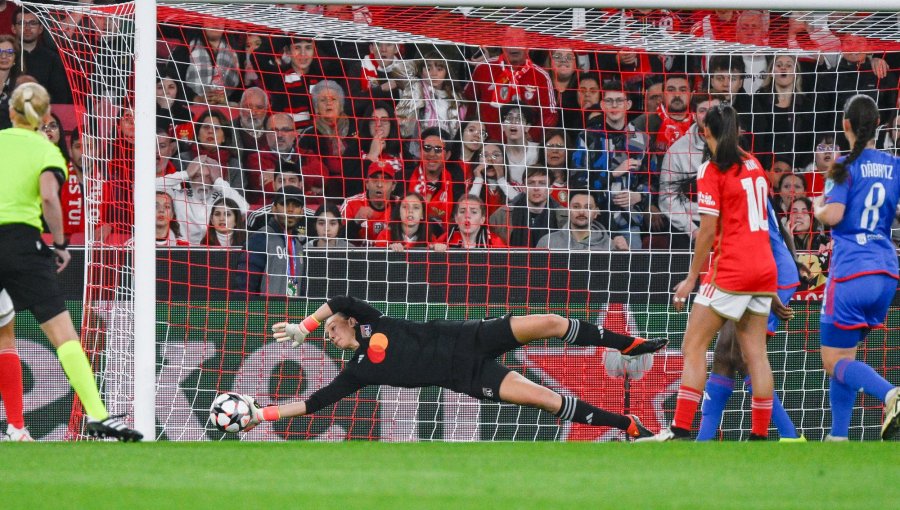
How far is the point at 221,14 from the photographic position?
905 cm

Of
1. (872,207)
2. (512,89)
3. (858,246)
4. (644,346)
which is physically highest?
(512,89)

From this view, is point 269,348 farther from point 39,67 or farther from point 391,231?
point 39,67

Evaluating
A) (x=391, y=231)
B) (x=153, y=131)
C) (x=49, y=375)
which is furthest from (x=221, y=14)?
(x=49, y=375)

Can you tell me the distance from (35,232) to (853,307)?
183 inches

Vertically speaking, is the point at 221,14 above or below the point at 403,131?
above

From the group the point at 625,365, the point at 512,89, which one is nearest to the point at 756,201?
the point at 625,365

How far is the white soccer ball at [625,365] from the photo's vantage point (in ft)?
33.1

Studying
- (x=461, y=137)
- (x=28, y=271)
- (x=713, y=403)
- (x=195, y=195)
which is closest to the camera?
(x=28, y=271)

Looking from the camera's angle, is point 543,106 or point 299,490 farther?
point 543,106

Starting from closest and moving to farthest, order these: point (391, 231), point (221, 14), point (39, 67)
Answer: point (221, 14) → point (391, 231) → point (39, 67)

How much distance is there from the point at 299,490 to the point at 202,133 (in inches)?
250

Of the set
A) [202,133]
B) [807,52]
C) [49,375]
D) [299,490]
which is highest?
[807,52]

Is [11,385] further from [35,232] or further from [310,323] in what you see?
[310,323]

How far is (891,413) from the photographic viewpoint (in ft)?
22.4
